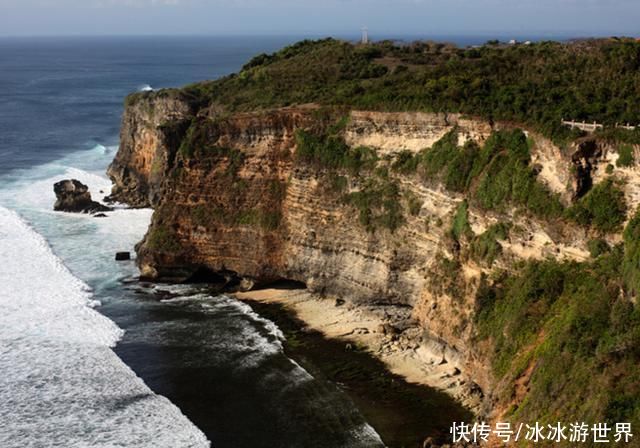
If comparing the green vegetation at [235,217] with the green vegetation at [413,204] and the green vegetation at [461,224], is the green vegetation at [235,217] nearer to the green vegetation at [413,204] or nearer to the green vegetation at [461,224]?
the green vegetation at [413,204]

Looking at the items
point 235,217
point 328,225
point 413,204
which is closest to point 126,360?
point 235,217

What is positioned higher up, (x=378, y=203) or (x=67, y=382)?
(x=378, y=203)

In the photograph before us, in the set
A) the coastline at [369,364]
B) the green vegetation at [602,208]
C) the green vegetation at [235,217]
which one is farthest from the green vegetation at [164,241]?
the green vegetation at [602,208]

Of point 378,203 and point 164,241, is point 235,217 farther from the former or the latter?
point 378,203

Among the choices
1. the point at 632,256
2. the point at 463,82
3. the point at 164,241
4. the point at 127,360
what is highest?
the point at 463,82

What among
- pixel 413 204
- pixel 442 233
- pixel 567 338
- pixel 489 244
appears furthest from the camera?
pixel 413 204

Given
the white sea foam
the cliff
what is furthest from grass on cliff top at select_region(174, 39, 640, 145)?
the white sea foam
